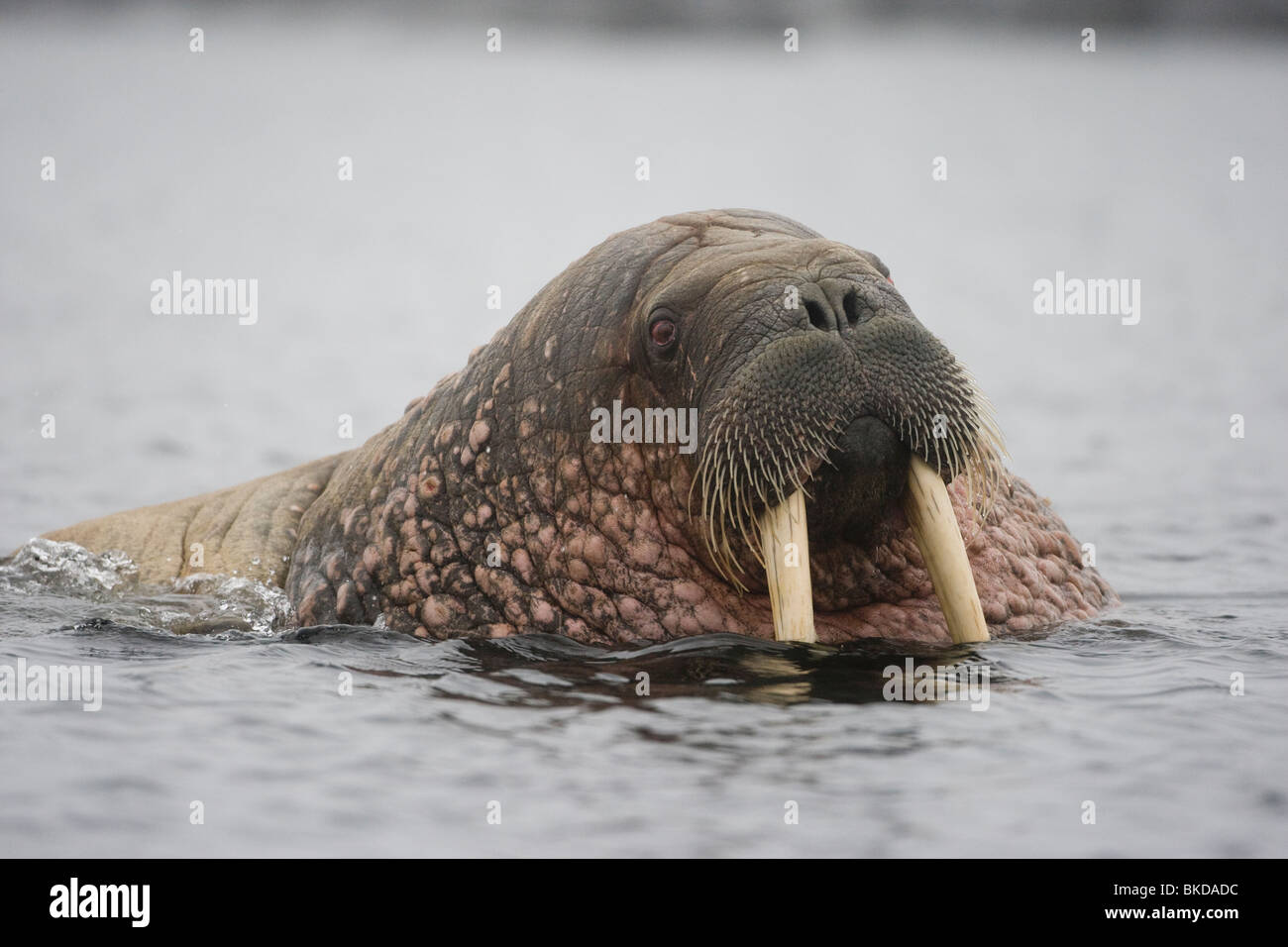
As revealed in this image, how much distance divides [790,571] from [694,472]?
0.67 m

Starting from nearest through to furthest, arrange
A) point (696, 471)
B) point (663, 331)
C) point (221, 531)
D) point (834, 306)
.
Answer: point (834, 306) < point (696, 471) < point (663, 331) < point (221, 531)

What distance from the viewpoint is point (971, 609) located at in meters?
6.82

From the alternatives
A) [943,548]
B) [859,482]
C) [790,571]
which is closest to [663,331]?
[859,482]

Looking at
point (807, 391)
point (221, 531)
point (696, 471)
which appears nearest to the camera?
point (807, 391)

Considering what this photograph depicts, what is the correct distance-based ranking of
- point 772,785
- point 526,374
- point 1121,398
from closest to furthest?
point 772,785
point 526,374
point 1121,398

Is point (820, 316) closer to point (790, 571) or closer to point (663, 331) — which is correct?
point (663, 331)

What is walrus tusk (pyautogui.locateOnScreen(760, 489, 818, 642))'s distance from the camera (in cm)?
653

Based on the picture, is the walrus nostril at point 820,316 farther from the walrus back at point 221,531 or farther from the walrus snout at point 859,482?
the walrus back at point 221,531

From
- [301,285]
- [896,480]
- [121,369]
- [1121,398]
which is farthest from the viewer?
[301,285]

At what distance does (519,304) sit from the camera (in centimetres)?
3809
